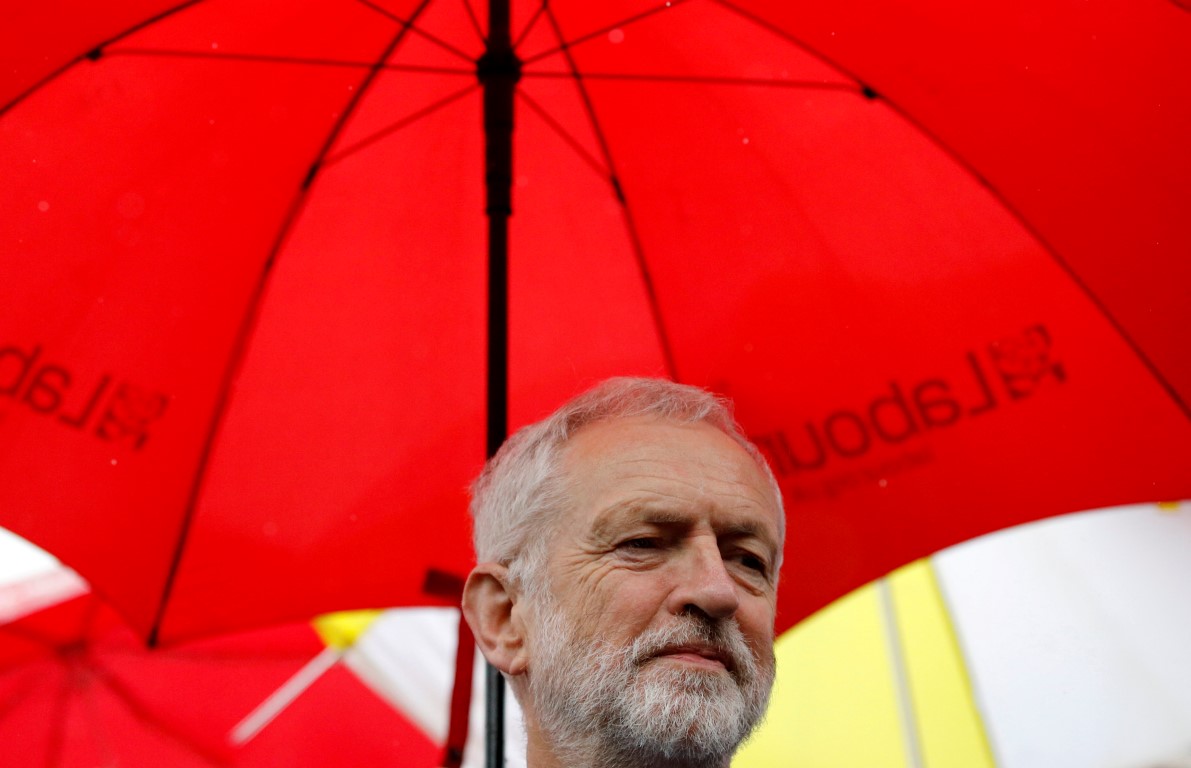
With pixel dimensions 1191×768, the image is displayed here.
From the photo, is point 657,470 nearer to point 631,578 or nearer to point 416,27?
point 631,578

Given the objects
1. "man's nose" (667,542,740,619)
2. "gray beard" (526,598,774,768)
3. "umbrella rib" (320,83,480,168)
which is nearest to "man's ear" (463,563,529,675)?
"gray beard" (526,598,774,768)

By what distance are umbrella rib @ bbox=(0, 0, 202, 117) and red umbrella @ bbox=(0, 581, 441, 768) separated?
3.97 meters

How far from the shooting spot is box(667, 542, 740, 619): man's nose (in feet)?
6.96

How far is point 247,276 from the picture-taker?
336 cm

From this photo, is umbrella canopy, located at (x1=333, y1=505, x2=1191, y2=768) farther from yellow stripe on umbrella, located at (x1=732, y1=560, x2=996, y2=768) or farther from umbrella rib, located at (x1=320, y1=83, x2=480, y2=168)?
umbrella rib, located at (x1=320, y1=83, x2=480, y2=168)

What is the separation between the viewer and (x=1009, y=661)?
5410mm

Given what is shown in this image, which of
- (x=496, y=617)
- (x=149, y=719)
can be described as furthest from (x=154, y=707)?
(x=496, y=617)

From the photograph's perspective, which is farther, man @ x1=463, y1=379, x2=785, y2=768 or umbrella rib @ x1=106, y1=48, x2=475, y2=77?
umbrella rib @ x1=106, y1=48, x2=475, y2=77

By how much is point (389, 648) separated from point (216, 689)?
2.93ft

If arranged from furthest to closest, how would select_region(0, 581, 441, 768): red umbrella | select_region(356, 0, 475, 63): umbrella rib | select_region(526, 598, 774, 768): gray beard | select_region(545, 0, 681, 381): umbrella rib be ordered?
select_region(0, 581, 441, 768): red umbrella
select_region(545, 0, 681, 381): umbrella rib
select_region(356, 0, 475, 63): umbrella rib
select_region(526, 598, 774, 768): gray beard

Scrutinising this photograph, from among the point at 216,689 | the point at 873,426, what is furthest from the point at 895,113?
the point at 216,689

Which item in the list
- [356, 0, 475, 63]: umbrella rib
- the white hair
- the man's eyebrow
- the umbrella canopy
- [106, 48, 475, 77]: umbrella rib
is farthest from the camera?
the umbrella canopy

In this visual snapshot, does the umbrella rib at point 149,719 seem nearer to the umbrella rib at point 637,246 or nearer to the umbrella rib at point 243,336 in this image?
the umbrella rib at point 243,336

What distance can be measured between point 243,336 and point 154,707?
386cm
